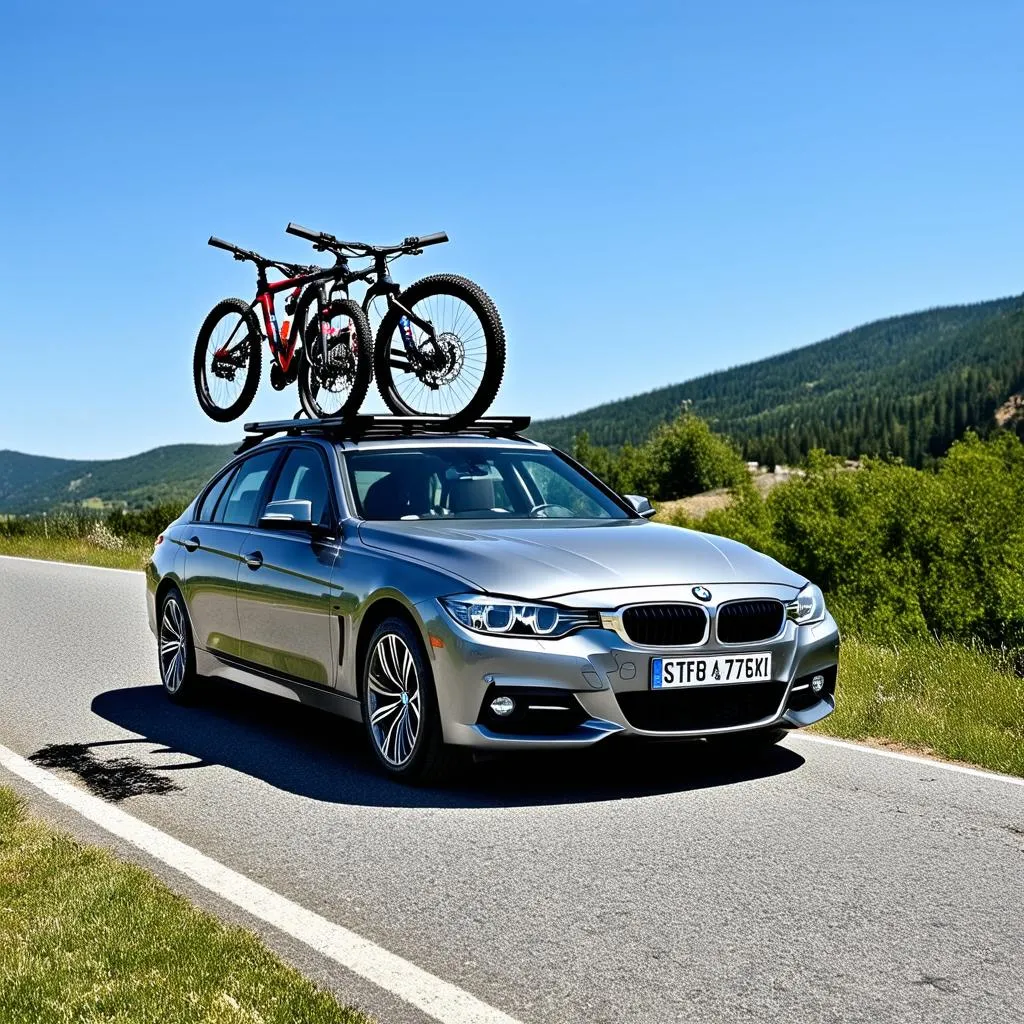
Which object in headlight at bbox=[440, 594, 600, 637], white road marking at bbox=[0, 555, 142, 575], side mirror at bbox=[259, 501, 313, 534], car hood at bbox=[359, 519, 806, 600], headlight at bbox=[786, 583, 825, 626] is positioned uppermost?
side mirror at bbox=[259, 501, 313, 534]

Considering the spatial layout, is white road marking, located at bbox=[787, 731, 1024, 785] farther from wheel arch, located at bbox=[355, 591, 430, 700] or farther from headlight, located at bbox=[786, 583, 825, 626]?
wheel arch, located at bbox=[355, 591, 430, 700]

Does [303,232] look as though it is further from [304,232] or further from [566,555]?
[566,555]

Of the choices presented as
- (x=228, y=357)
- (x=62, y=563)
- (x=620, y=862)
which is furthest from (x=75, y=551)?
(x=620, y=862)

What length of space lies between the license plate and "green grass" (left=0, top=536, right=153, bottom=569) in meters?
16.3

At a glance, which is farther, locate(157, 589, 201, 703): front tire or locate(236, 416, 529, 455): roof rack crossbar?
locate(157, 589, 201, 703): front tire

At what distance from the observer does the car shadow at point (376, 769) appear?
20.0 ft

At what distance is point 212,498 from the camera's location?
895cm

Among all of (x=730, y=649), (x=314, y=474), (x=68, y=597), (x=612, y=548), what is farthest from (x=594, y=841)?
(x=68, y=597)

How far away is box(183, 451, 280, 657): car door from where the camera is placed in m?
7.99

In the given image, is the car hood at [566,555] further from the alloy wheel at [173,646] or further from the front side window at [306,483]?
the alloy wheel at [173,646]

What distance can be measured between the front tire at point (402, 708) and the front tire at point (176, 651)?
2476 millimetres

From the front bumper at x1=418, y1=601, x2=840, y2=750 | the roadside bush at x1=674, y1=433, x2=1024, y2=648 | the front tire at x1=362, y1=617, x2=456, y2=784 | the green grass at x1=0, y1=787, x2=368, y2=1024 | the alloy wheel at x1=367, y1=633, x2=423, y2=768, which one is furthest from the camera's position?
the roadside bush at x1=674, y1=433, x2=1024, y2=648

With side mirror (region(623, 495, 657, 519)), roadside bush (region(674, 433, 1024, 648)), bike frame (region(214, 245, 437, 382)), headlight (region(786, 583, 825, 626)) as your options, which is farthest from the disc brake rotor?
roadside bush (region(674, 433, 1024, 648))

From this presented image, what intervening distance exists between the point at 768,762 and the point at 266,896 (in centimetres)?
305
